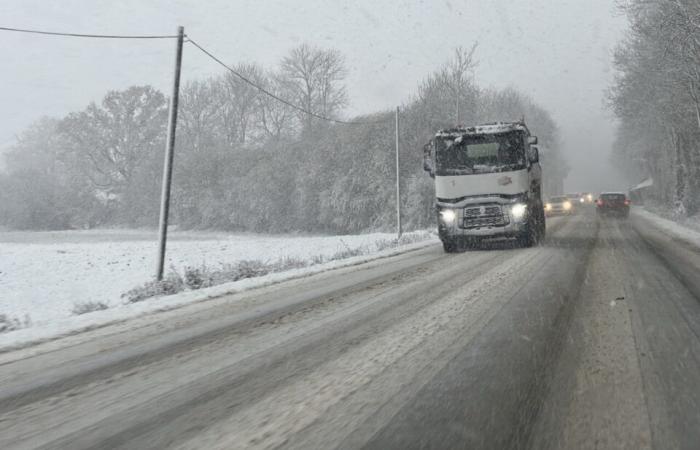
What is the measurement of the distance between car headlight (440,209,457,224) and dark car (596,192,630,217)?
23574mm

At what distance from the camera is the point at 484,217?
12734 millimetres

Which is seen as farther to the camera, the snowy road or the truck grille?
the truck grille

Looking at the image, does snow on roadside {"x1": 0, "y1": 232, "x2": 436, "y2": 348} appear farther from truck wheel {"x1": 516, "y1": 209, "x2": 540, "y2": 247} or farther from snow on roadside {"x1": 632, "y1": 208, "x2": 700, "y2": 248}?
snow on roadside {"x1": 632, "y1": 208, "x2": 700, "y2": 248}

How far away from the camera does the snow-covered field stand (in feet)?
44.3

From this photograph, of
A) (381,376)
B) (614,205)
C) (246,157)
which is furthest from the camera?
(246,157)

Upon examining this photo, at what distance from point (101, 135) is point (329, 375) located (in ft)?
172

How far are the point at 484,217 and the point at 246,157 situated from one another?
3478cm

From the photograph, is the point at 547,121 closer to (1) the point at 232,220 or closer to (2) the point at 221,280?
(1) the point at 232,220

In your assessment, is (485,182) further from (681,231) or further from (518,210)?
(681,231)

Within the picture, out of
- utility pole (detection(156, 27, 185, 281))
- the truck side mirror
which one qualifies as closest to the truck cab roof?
the truck side mirror

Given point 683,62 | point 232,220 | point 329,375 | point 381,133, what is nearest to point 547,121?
point 381,133

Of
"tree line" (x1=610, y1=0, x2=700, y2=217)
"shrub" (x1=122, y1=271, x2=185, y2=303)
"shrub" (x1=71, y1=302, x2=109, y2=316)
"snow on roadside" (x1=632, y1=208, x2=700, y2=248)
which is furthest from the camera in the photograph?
"tree line" (x1=610, y1=0, x2=700, y2=217)

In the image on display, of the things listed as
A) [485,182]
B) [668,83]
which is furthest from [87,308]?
[668,83]

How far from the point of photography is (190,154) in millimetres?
46625
